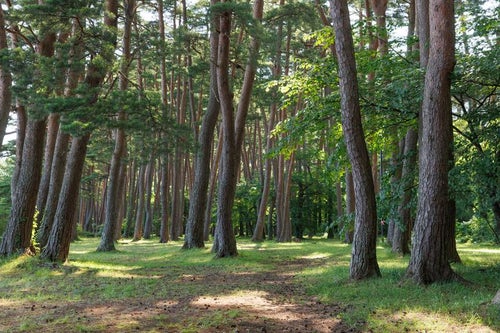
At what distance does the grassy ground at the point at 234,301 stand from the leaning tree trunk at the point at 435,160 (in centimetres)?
41

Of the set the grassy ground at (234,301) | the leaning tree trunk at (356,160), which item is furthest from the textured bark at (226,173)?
the leaning tree trunk at (356,160)

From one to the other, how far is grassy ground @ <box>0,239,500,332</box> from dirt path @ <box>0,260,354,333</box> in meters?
0.01

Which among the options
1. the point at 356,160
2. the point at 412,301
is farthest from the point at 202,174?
the point at 412,301

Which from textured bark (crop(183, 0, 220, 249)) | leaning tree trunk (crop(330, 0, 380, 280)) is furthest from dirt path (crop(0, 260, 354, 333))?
textured bark (crop(183, 0, 220, 249))

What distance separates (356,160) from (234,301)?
11.0ft

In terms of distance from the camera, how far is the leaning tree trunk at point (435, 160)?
7.45 m

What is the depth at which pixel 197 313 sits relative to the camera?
6.40 m

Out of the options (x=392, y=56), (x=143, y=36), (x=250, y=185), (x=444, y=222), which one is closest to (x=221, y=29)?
(x=143, y=36)

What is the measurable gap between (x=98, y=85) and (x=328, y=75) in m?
5.89

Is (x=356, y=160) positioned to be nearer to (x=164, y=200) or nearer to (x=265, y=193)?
(x=265, y=193)

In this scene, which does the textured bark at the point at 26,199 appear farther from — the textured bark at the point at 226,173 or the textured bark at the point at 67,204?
the textured bark at the point at 226,173

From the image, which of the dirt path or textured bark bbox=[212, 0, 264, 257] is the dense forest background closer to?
textured bark bbox=[212, 0, 264, 257]

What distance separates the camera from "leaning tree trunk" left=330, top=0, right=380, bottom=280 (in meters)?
8.45

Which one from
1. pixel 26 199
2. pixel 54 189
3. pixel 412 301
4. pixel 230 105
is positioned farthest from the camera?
pixel 230 105
